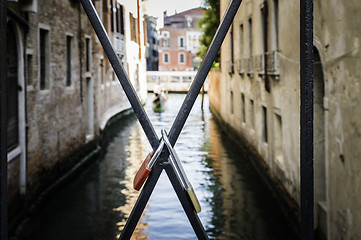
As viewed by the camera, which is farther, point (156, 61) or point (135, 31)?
point (156, 61)

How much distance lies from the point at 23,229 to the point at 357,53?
14.2 ft

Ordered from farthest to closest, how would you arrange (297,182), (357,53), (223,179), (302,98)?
(223,179), (297,182), (357,53), (302,98)

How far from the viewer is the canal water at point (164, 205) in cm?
663

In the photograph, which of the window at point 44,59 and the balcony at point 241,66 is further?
the balcony at point 241,66

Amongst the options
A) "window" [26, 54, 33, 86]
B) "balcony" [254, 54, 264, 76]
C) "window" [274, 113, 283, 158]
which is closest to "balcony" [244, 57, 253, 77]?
"balcony" [254, 54, 264, 76]

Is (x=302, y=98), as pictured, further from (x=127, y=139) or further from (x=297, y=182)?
(x=127, y=139)

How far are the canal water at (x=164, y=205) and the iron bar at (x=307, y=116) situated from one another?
4.93 metres

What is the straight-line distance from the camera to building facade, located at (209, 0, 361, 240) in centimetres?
414

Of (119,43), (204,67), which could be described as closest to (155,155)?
(204,67)

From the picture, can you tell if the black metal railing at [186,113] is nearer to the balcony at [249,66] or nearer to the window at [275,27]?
the window at [275,27]

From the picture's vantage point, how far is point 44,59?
8914 mm

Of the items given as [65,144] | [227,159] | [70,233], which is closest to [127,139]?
[227,159]

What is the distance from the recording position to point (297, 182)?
250 inches

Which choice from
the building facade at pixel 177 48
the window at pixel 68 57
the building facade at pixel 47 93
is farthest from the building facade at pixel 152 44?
the window at pixel 68 57
